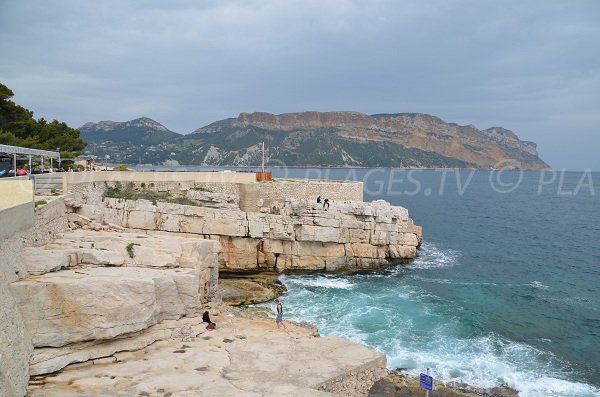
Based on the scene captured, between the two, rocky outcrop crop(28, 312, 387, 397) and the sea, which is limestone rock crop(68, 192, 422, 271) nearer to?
the sea

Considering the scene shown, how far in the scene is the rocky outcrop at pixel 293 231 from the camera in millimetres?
30406

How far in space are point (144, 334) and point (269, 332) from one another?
483cm

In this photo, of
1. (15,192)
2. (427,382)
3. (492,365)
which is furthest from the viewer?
(492,365)

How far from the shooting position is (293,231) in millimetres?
33781

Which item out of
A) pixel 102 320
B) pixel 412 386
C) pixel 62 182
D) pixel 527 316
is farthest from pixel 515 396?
pixel 62 182

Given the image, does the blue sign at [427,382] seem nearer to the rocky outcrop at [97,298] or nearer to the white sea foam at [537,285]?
the rocky outcrop at [97,298]

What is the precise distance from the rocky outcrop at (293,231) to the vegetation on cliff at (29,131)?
7.72 metres

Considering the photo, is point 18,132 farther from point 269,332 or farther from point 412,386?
point 412,386

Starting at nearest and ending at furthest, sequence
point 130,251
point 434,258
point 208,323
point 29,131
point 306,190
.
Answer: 1. point 208,323
2. point 130,251
3. point 29,131
4. point 306,190
5. point 434,258

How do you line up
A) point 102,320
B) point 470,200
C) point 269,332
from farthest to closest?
1. point 470,200
2. point 269,332
3. point 102,320

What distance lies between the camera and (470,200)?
98625 millimetres

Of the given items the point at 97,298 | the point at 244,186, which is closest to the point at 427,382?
the point at 97,298

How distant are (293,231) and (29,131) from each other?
2441cm

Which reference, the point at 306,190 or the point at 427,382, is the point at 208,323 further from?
the point at 306,190
